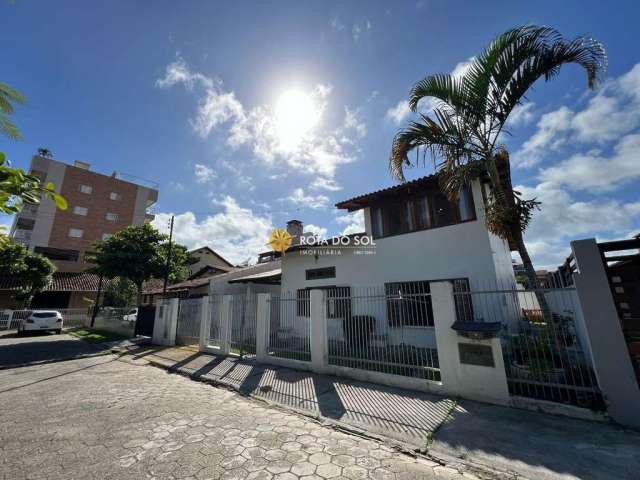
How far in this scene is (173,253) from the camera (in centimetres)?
1762

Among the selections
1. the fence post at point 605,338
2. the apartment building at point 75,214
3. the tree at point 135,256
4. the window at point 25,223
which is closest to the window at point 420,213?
the fence post at point 605,338

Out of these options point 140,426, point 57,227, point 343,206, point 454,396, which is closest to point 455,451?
point 454,396

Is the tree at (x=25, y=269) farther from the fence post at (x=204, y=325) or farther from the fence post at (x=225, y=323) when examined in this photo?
the fence post at (x=225, y=323)

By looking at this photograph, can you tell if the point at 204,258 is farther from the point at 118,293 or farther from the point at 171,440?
the point at 171,440

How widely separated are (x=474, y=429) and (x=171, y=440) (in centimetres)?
430

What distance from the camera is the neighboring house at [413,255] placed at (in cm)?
840

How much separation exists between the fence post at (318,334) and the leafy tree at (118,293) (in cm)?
2516

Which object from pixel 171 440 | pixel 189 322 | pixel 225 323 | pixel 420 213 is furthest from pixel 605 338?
pixel 189 322

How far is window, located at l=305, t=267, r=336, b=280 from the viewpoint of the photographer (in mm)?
11565

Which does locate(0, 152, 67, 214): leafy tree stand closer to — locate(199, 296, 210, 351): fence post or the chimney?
locate(199, 296, 210, 351): fence post

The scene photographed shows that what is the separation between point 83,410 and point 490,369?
24.1 ft

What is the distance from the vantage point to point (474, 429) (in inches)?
155

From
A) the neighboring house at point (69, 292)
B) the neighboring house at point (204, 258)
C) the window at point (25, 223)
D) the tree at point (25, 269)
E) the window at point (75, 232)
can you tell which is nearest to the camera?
the tree at point (25, 269)

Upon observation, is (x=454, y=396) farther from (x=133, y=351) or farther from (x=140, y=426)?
(x=133, y=351)
